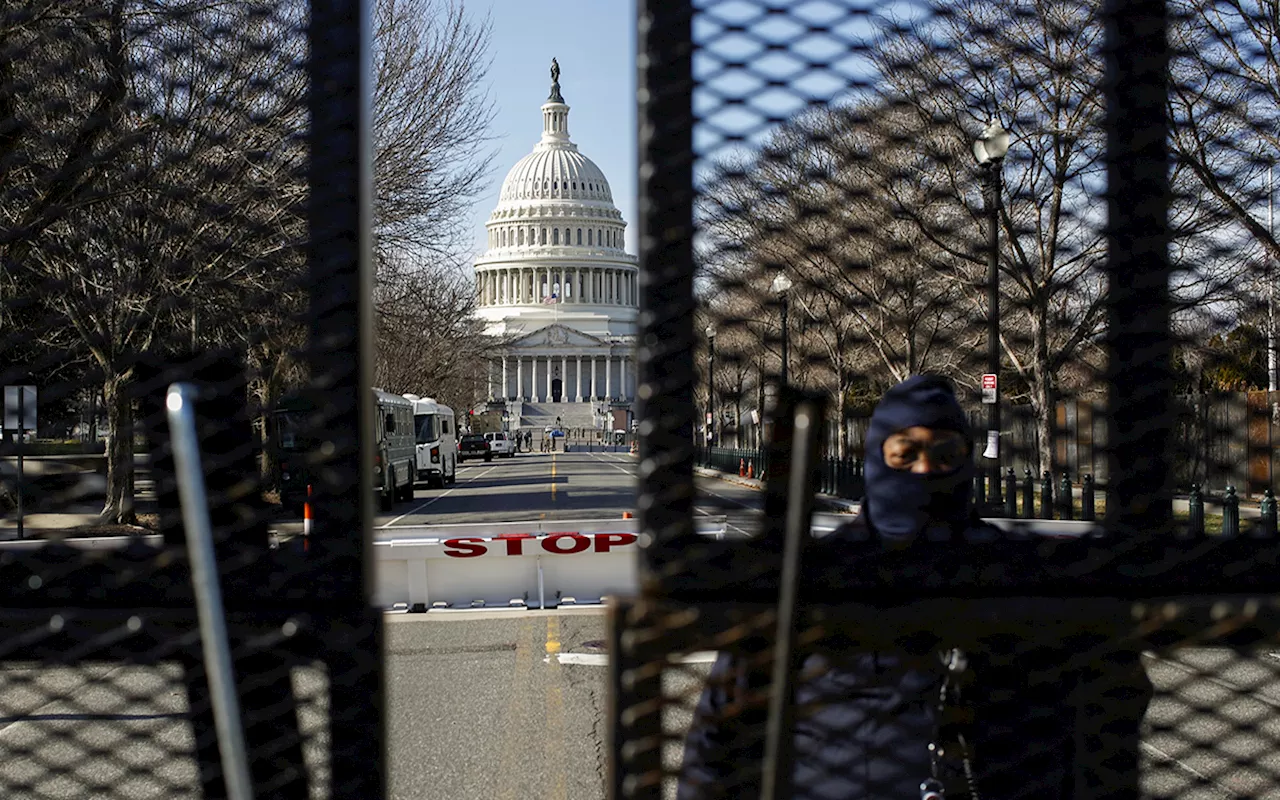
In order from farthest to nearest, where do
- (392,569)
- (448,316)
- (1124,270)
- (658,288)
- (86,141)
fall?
(448,316)
(392,569)
(86,141)
(1124,270)
(658,288)

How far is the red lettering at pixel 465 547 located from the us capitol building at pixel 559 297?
99.8m

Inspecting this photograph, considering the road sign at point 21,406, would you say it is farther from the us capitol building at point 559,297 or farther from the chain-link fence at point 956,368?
the us capitol building at point 559,297

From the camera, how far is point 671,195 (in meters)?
1.33

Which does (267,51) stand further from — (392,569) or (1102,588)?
(392,569)

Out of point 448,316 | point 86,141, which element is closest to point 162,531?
point 86,141

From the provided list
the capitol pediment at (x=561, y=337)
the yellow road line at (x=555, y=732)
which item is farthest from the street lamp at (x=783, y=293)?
the capitol pediment at (x=561, y=337)

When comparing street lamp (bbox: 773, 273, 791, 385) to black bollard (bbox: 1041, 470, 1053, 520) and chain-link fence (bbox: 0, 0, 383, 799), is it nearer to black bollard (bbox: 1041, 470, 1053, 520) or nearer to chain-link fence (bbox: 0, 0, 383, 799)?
chain-link fence (bbox: 0, 0, 383, 799)

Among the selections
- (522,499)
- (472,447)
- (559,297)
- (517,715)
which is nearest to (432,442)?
(522,499)

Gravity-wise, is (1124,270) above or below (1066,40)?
below

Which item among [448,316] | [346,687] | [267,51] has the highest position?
[448,316]

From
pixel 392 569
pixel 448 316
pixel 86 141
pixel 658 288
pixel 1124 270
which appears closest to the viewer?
pixel 658 288

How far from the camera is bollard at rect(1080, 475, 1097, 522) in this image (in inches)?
66.7

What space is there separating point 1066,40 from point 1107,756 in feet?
2.80

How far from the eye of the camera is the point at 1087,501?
6.74 feet
